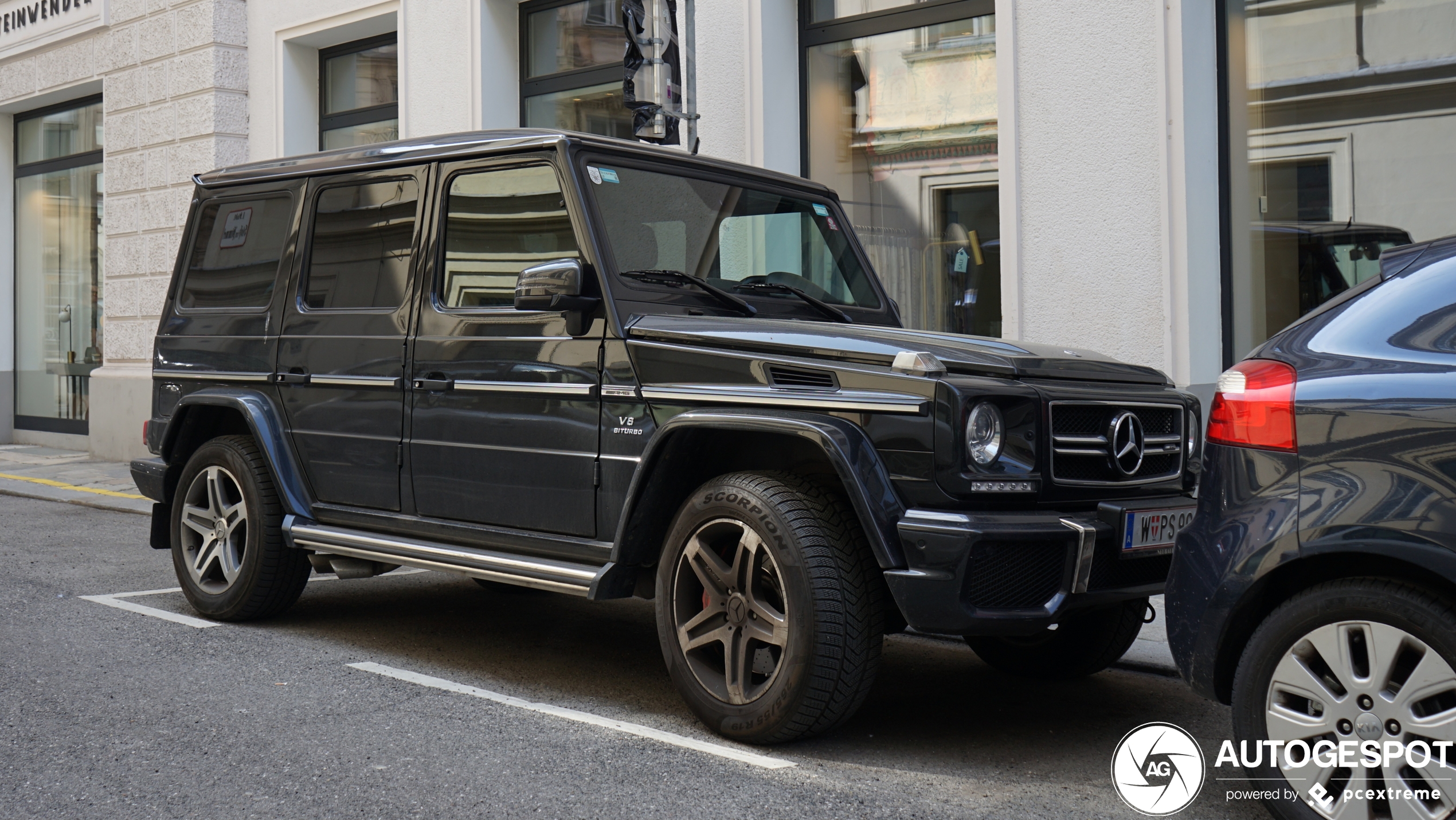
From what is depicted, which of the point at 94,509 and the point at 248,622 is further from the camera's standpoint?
the point at 94,509

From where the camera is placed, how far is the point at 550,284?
455 centimetres

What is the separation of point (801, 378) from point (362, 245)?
7.77 feet

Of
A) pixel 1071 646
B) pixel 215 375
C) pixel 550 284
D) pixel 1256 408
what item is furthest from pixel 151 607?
pixel 1256 408

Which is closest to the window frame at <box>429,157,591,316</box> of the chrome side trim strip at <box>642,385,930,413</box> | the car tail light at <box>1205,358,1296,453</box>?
the chrome side trim strip at <box>642,385,930,413</box>

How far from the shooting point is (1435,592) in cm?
303

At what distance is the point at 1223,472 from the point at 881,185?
22.7 ft

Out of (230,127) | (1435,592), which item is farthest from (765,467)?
(230,127)

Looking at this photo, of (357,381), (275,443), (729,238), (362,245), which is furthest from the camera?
(275,443)

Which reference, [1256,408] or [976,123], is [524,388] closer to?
[1256,408]

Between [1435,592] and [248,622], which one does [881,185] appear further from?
[1435,592]

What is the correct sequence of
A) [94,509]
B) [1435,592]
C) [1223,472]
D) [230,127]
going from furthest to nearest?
[230,127] < [94,509] < [1223,472] < [1435,592]

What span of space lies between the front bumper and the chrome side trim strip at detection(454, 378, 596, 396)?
1.42m

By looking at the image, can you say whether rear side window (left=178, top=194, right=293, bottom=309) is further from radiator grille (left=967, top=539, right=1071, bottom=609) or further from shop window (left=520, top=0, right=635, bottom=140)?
shop window (left=520, top=0, right=635, bottom=140)

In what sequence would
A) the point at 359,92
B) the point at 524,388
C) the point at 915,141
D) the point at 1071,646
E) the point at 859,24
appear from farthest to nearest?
the point at 359,92
the point at 859,24
the point at 915,141
the point at 1071,646
the point at 524,388
